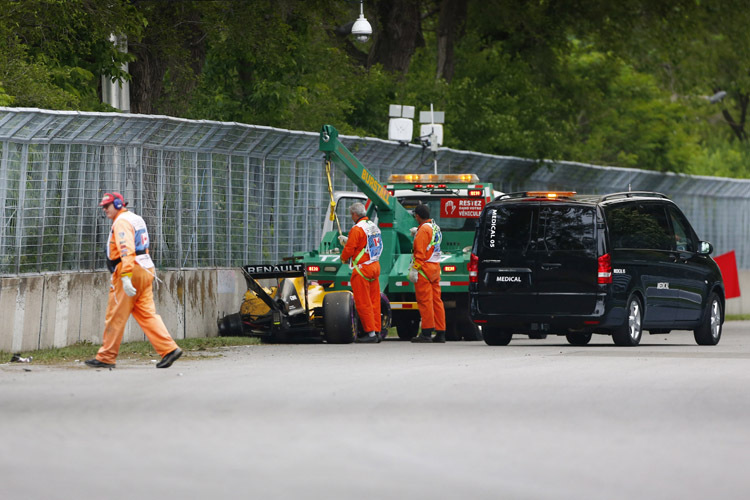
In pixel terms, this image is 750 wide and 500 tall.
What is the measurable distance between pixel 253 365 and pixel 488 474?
720 cm

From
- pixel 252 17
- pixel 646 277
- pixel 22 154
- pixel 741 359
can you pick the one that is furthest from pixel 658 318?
pixel 252 17

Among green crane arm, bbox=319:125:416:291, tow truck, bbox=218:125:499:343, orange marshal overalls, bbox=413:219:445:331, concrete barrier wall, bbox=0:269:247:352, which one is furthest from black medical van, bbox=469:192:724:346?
concrete barrier wall, bbox=0:269:247:352

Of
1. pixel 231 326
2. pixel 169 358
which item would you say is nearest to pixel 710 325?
pixel 231 326

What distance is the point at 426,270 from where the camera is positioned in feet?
66.0

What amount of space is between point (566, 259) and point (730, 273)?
1833cm

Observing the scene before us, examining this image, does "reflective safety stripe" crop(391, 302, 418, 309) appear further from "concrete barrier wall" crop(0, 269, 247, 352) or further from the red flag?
the red flag

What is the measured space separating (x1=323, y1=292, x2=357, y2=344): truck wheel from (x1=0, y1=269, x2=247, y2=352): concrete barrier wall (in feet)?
6.81

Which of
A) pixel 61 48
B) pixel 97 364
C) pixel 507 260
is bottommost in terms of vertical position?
pixel 97 364

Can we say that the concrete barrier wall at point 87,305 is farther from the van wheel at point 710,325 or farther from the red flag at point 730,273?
the red flag at point 730,273

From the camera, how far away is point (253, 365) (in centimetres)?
1538

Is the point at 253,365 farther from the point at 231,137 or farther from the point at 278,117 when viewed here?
the point at 278,117

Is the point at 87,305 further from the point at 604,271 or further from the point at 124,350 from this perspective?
the point at 604,271

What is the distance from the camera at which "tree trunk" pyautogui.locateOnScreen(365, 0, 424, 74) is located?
36719 millimetres

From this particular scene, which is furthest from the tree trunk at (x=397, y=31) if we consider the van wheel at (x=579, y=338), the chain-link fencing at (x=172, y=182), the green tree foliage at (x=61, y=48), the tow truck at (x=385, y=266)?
the van wheel at (x=579, y=338)
